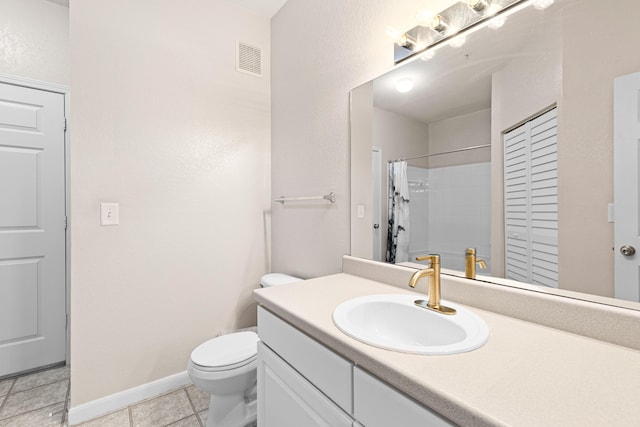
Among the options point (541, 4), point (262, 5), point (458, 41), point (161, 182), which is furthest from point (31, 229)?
point (541, 4)

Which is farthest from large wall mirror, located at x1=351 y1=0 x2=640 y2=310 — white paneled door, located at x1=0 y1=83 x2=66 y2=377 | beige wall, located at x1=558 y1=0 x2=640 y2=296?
white paneled door, located at x1=0 y1=83 x2=66 y2=377

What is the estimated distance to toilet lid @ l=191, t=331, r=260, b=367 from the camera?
139cm

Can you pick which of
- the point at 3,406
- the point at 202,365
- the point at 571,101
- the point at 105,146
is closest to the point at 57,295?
the point at 3,406

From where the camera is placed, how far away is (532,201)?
0.93m

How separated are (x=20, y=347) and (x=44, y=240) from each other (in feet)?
2.48

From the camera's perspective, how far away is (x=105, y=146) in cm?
164

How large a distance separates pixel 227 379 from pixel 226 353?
139 millimetres

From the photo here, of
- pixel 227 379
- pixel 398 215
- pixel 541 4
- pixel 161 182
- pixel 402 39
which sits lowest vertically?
pixel 227 379

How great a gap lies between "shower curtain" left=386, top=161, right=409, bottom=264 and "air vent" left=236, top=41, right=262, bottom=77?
1.45m

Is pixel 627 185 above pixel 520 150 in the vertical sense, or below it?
below

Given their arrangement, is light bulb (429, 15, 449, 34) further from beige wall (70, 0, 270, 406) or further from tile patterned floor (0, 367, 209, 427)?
tile patterned floor (0, 367, 209, 427)

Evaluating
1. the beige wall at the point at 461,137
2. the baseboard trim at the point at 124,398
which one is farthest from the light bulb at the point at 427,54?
the baseboard trim at the point at 124,398

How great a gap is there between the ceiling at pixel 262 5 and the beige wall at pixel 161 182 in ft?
0.19

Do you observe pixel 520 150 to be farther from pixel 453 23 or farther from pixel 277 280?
pixel 277 280
